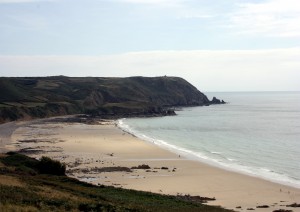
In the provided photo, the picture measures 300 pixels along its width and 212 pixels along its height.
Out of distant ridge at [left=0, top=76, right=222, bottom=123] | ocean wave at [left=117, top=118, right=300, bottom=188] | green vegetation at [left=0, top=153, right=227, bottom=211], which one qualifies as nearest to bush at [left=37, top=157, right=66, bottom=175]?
green vegetation at [left=0, top=153, right=227, bottom=211]

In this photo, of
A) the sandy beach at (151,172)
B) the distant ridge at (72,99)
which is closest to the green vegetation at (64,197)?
the sandy beach at (151,172)

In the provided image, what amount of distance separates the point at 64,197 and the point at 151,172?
20.1 meters

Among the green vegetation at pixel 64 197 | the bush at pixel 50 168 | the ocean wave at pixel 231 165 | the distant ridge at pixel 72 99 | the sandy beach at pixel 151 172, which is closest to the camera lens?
the green vegetation at pixel 64 197

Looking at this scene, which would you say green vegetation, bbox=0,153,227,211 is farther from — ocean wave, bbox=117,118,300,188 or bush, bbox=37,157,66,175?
ocean wave, bbox=117,118,300,188

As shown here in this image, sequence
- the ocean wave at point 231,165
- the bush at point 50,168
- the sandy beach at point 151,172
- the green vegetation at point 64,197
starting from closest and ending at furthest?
the green vegetation at point 64,197
the sandy beach at point 151,172
the bush at point 50,168
the ocean wave at point 231,165

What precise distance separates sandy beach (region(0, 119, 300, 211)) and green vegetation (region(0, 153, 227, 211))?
201 inches

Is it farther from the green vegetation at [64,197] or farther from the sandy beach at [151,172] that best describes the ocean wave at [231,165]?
the green vegetation at [64,197]

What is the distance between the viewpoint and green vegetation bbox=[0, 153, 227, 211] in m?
20.3

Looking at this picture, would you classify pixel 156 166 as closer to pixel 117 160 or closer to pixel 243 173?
pixel 117 160

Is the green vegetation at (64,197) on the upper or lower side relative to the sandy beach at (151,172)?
upper

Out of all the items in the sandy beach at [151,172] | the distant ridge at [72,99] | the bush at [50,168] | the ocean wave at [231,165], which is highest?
the distant ridge at [72,99]

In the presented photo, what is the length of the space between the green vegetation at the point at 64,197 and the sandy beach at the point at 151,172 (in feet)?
16.7

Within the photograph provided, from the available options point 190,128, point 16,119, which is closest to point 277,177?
point 190,128

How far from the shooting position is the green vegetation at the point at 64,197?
20344 millimetres
